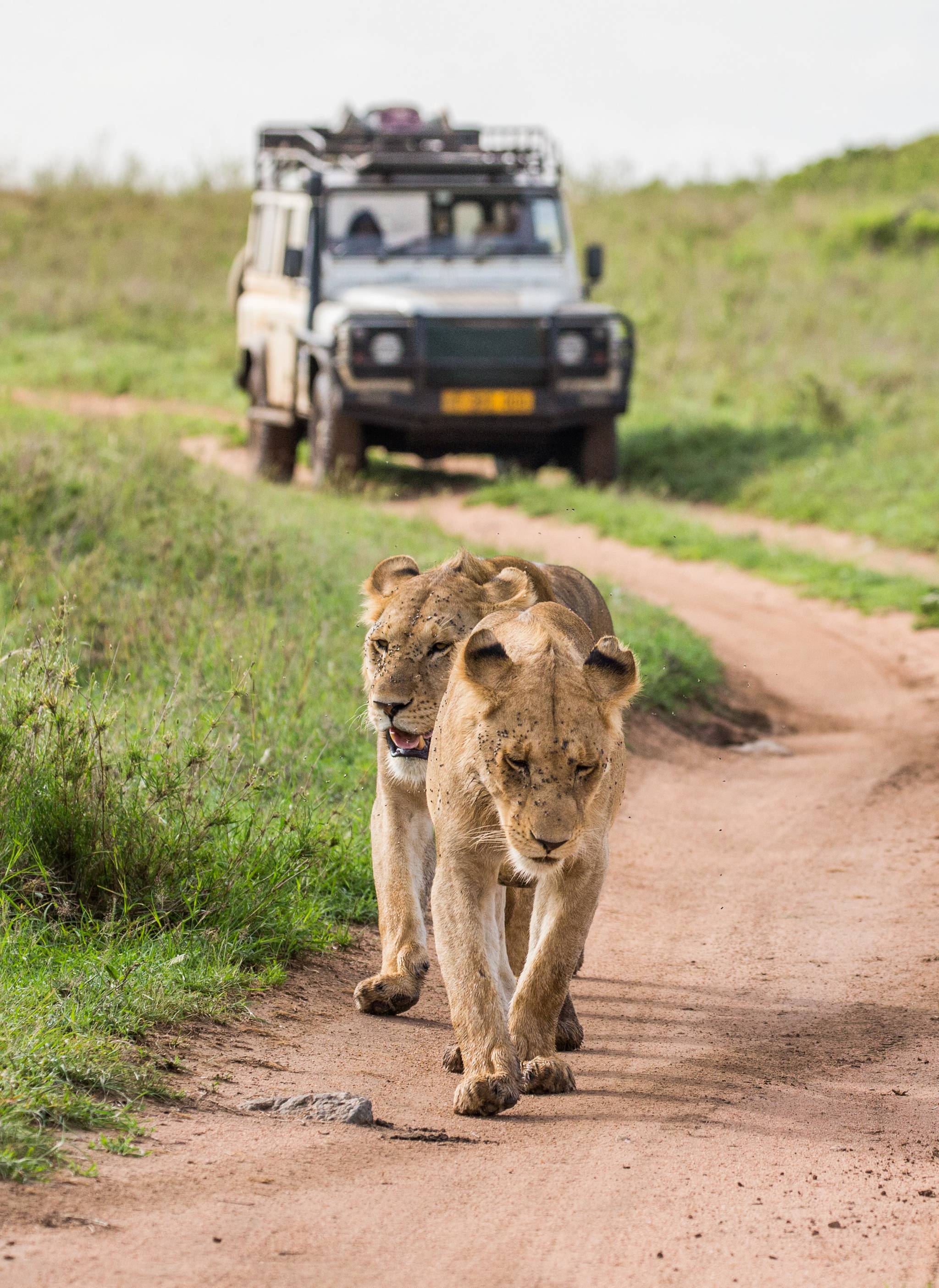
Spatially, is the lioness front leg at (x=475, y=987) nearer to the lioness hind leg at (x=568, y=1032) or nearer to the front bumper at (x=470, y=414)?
the lioness hind leg at (x=568, y=1032)

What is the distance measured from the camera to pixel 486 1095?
12.2ft

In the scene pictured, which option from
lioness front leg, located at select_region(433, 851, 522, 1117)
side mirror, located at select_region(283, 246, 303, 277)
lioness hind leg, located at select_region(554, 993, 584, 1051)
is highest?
side mirror, located at select_region(283, 246, 303, 277)

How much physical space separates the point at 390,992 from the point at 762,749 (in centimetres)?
453

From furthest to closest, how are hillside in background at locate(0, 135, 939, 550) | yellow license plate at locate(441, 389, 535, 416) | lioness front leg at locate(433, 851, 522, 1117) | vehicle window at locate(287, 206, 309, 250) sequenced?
hillside in background at locate(0, 135, 939, 550), vehicle window at locate(287, 206, 309, 250), yellow license plate at locate(441, 389, 535, 416), lioness front leg at locate(433, 851, 522, 1117)

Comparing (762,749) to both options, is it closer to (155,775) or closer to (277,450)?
(155,775)

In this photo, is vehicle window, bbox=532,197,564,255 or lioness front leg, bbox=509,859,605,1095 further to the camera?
vehicle window, bbox=532,197,564,255

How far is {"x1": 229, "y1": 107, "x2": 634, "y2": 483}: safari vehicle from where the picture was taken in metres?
13.8

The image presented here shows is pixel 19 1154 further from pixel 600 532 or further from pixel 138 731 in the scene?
pixel 600 532

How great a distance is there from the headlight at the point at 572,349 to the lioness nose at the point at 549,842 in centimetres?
1099

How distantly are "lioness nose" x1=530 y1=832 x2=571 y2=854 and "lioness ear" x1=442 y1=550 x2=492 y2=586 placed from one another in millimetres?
1114

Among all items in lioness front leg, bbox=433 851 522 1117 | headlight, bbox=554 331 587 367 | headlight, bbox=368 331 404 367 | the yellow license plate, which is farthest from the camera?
headlight, bbox=554 331 587 367

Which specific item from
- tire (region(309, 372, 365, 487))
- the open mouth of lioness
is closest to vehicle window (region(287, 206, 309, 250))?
tire (region(309, 372, 365, 487))

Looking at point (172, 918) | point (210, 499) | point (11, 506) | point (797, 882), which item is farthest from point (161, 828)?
point (210, 499)

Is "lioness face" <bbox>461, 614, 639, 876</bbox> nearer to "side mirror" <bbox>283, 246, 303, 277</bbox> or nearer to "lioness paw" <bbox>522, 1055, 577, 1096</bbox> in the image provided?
"lioness paw" <bbox>522, 1055, 577, 1096</bbox>
